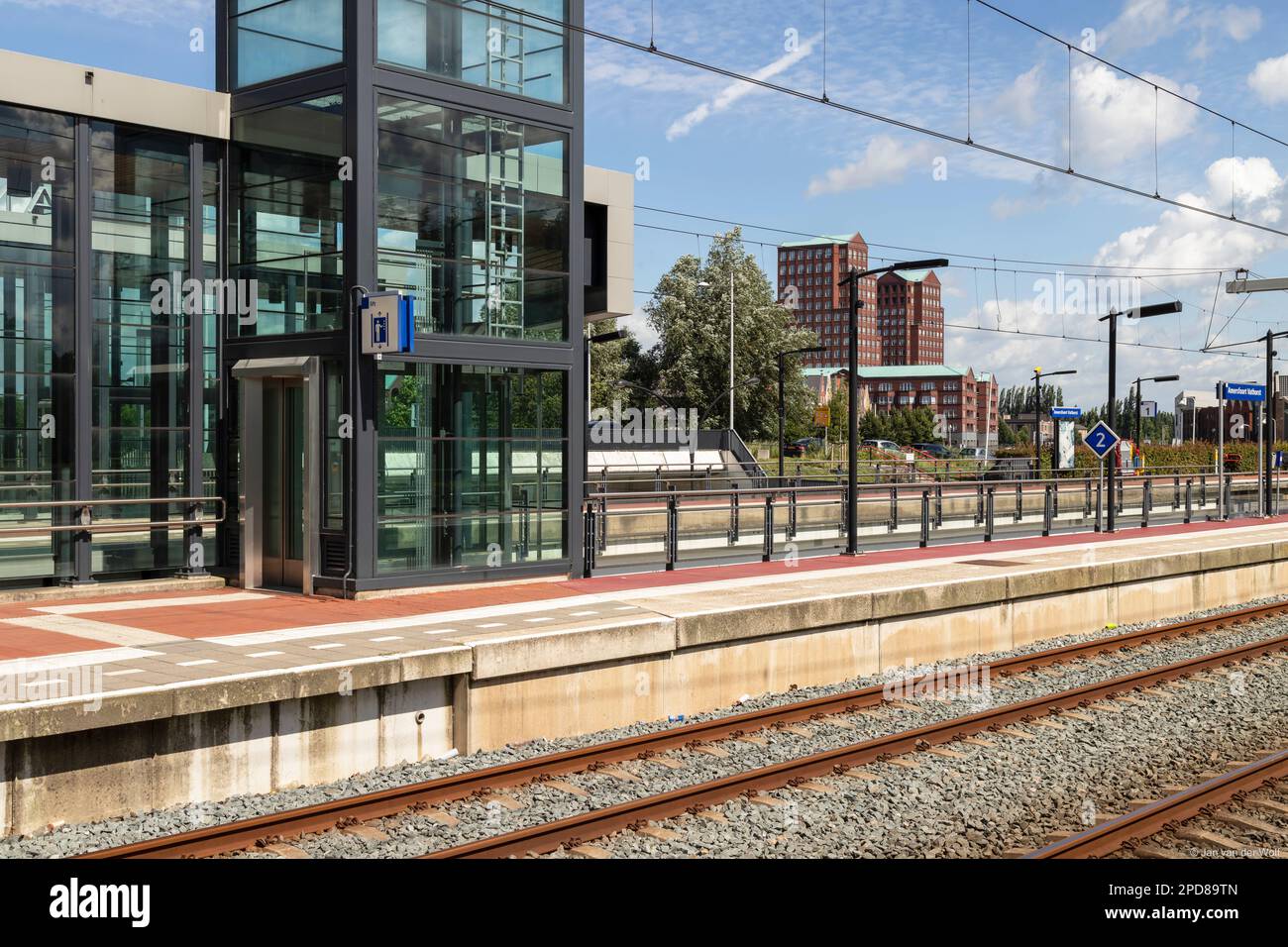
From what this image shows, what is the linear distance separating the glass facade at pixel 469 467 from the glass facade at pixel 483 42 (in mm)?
3637

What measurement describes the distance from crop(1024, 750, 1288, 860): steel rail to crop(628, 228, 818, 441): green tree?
59.5 m

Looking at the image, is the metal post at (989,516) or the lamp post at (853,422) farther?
the metal post at (989,516)

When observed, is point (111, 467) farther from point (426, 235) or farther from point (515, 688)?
point (515, 688)

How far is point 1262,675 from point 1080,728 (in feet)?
14.8

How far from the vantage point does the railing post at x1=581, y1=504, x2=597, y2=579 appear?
A: 1717 centimetres

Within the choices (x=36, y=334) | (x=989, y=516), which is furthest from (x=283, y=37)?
(x=989, y=516)

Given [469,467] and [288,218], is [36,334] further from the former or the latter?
[469,467]

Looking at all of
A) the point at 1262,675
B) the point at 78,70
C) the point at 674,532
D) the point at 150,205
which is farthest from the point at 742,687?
the point at 78,70

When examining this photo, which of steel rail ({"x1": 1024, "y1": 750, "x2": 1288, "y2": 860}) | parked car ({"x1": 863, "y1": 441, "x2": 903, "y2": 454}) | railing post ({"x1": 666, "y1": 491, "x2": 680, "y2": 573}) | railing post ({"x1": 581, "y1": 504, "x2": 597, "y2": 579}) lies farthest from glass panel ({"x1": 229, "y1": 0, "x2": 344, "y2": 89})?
parked car ({"x1": 863, "y1": 441, "x2": 903, "y2": 454})

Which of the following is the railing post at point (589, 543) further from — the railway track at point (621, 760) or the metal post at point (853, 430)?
the metal post at point (853, 430)

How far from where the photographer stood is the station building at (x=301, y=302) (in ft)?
47.4

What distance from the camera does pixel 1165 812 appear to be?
8.88m

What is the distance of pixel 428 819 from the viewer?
874 centimetres

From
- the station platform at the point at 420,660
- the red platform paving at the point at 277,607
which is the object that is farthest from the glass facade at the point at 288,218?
the station platform at the point at 420,660
